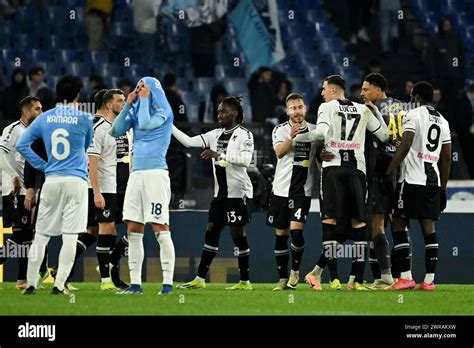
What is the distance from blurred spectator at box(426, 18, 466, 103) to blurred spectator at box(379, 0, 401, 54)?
838 mm

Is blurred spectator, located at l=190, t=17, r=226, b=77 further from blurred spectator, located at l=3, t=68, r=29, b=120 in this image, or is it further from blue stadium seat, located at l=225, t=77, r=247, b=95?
blurred spectator, located at l=3, t=68, r=29, b=120

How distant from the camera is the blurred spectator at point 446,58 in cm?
2123

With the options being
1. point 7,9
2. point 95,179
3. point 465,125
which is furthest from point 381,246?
point 7,9

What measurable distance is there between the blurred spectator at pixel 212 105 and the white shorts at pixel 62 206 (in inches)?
361

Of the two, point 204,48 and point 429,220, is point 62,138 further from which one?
point 204,48

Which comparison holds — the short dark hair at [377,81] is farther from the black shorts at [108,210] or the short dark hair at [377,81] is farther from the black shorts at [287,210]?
the black shorts at [108,210]

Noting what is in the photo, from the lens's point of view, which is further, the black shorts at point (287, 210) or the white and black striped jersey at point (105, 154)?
the black shorts at point (287, 210)

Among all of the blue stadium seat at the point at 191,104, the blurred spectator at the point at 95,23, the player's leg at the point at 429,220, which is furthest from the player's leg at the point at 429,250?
the blurred spectator at the point at 95,23

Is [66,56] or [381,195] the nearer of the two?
Answer: [381,195]

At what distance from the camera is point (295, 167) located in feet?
41.7

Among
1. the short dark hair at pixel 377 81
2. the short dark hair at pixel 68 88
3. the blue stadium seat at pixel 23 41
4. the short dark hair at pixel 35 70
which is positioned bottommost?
the short dark hair at pixel 68 88

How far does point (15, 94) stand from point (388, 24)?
7.22 m

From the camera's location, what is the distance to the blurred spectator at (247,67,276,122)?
2019 cm

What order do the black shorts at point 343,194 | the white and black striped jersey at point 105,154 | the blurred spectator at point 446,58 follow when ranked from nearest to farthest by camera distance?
the black shorts at point 343,194 → the white and black striped jersey at point 105,154 → the blurred spectator at point 446,58
